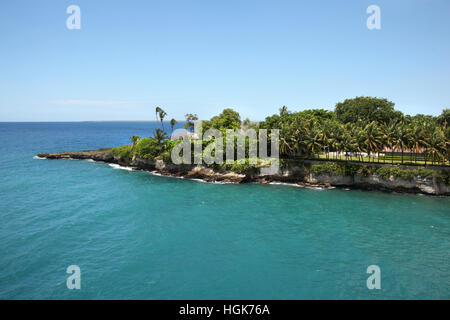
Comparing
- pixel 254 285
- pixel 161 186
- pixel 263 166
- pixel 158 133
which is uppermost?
pixel 158 133

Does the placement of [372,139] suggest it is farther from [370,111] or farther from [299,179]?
[370,111]

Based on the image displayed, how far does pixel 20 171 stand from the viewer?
67500 millimetres

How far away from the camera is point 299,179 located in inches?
2371

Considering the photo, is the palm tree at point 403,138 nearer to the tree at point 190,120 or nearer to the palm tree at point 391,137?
the palm tree at point 391,137

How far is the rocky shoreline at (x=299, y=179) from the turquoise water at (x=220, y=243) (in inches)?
125

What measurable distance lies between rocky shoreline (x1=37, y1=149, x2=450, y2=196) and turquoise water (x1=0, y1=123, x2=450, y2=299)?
3180 mm

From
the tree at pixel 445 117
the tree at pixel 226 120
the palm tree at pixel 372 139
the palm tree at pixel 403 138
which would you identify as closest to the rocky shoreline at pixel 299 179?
the palm tree at pixel 372 139

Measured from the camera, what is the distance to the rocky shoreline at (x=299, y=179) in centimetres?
5049
